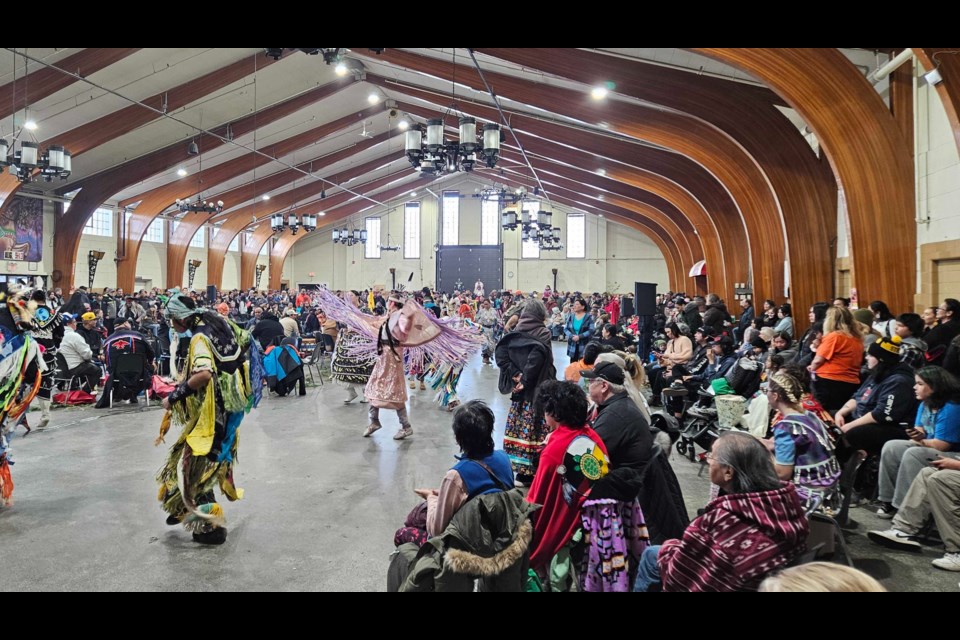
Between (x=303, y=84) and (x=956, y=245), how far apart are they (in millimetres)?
12805

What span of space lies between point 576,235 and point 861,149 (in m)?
21.9

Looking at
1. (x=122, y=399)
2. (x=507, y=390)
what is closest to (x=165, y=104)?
(x=122, y=399)

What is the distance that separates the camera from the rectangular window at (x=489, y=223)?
2822 cm

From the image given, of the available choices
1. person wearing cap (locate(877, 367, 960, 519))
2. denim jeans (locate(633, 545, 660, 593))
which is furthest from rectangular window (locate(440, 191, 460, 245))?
denim jeans (locate(633, 545, 660, 593))

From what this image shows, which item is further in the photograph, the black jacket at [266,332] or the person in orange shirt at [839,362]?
the black jacket at [266,332]

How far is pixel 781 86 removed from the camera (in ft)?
18.7

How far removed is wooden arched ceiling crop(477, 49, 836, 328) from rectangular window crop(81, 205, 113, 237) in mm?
16585

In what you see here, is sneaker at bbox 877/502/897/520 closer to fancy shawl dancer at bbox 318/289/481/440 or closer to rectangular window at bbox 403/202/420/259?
fancy shawl dancer at bbox 318/289/481/440

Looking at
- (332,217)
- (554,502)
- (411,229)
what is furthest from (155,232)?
(554,502)

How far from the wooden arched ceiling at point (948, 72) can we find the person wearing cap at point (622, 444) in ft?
12.5

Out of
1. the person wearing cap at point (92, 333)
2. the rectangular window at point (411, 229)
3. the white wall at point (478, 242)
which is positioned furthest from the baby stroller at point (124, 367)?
the rectangular window at point (411, 229)

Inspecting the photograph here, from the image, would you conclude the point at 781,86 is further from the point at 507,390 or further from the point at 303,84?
the point at 303,84

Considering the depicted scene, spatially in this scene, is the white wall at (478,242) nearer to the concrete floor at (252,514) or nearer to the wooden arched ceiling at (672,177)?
the wooden arched ceiling at (672,177)

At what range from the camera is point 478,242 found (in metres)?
28.6
